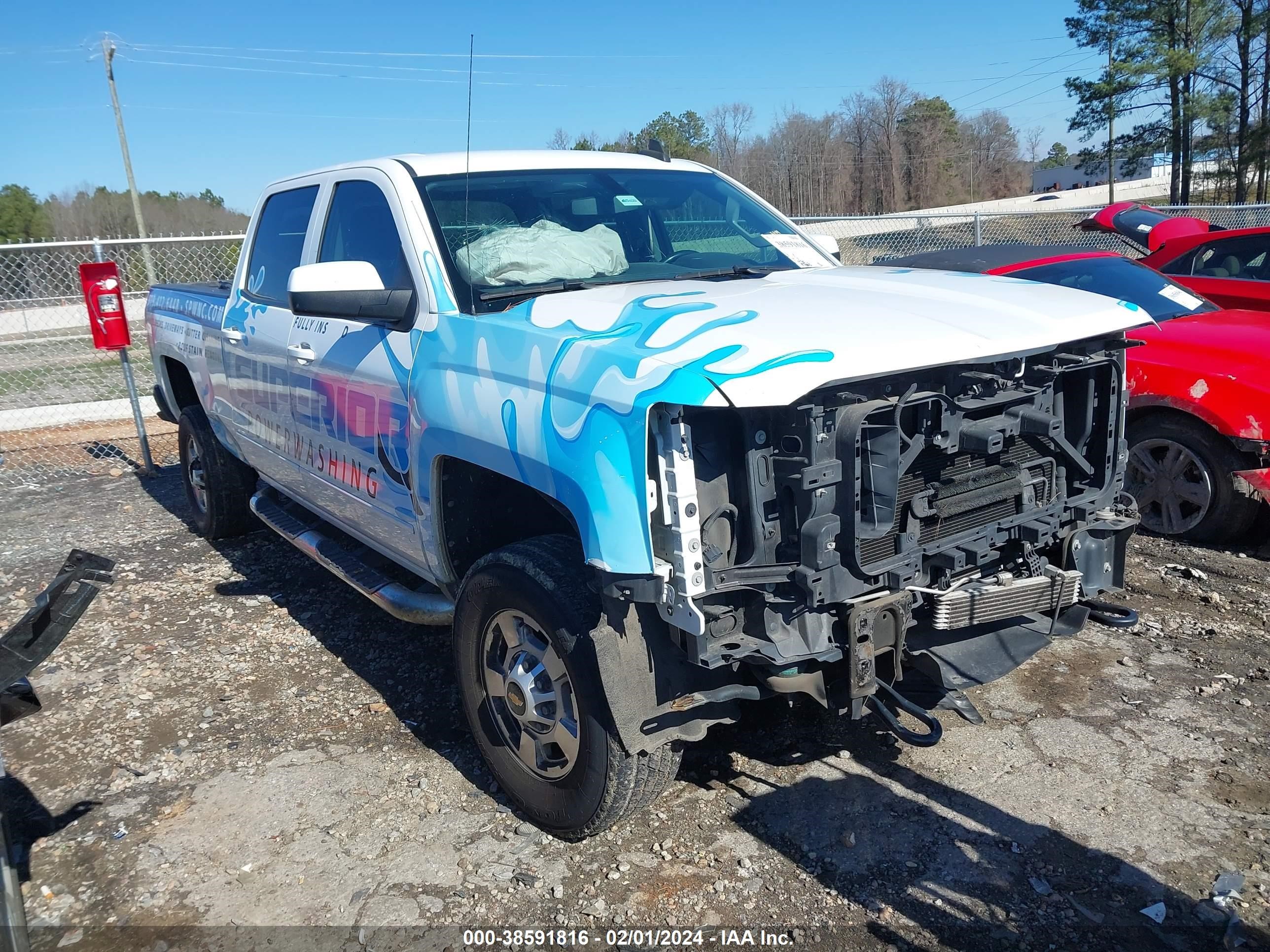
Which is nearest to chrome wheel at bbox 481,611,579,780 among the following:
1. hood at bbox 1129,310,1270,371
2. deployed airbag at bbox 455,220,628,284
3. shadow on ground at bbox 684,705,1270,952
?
shadow on ground at bbox 684,705,1270,952

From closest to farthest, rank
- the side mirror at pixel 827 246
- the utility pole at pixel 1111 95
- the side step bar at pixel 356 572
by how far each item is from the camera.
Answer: the side step bar at pixel 356 572, the side mirror at pixel 827 246, the utility pole at pixel 1111 95

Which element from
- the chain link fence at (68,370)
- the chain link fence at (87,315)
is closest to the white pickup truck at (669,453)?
the chain link fence at (87,315)

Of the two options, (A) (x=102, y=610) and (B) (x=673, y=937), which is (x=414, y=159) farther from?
(A) (x=102, y=610)

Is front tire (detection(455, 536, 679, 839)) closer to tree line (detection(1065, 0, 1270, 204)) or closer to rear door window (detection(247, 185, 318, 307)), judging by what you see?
rear door window (detection(247, 185, 318, 307))

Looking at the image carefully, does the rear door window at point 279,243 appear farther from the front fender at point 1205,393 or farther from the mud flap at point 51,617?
the front fender at point 1205,393

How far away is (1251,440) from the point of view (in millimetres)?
4910

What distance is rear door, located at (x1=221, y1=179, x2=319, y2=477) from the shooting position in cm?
452

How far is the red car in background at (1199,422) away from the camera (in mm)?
4957

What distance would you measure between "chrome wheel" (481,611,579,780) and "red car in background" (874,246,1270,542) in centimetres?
283

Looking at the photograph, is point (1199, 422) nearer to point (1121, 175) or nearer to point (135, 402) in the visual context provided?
point (135, 402)

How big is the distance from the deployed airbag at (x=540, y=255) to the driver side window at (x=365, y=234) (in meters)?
0.27

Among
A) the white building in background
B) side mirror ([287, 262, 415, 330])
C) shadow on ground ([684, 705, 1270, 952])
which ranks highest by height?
the white building in background

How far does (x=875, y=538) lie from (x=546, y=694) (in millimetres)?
1150

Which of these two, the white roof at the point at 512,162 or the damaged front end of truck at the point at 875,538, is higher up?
the white roof at the point at 512,162
